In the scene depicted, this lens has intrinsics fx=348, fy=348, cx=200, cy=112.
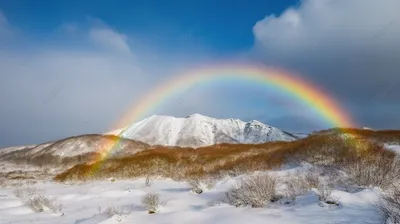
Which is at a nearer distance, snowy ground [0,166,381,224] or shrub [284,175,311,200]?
snowy ground [0,166,381,224]

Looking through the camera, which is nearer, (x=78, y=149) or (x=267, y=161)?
(x=267, y=161)

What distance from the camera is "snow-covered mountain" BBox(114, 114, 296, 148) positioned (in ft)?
531

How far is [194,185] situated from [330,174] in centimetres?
663

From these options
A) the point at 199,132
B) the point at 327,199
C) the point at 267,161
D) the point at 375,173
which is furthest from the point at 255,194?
the point at 199,132

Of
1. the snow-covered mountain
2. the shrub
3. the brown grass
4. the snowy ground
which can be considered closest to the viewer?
the snowy ground

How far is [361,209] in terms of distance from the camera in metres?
9.81

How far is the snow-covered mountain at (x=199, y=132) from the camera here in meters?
162

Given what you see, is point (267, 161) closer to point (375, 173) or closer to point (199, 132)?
point (375, 173)

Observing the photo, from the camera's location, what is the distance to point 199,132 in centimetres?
17962

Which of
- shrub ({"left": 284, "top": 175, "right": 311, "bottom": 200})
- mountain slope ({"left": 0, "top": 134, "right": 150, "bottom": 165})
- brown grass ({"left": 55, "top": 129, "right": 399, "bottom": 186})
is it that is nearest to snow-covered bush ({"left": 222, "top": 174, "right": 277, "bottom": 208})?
shrub ({"left": 284, "top": 175, "right": 311, "bottom": 200})

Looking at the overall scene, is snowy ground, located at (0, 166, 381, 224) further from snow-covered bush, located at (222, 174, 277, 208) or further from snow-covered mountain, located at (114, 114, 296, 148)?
snow-covered mountain, located at (114, 114, 296, 148)

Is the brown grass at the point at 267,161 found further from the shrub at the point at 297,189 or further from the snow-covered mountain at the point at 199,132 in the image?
the snow-covered mountain at the point at 199,132

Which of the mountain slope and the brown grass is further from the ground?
the mountain slope

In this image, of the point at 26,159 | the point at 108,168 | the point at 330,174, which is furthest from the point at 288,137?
the point at 330,174
